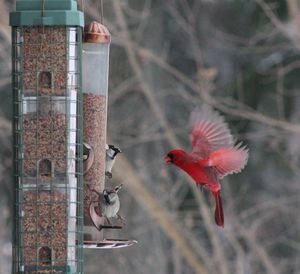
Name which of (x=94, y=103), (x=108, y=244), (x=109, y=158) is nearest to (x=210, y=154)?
(x=109, y=158)

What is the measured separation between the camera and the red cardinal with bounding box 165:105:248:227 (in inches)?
383

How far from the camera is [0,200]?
20188mm

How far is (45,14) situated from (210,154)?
1.78 meters

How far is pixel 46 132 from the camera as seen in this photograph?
8.67m

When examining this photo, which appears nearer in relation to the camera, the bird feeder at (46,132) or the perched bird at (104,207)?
the bird feeder at (46,132)

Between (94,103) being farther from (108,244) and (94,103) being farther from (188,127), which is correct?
(188,127)

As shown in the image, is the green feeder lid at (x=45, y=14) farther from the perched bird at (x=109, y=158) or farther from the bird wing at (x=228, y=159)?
the bird wing at (x=228, y=159)

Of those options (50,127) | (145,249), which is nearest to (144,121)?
(145,249)

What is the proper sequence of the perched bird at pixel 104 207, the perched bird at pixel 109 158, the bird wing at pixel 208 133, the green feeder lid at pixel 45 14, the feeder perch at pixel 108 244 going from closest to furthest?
1. the green feeder lid at pixel 45 14
2. the feeder perch at pixel 108 244
3. the perched bird at pixel 104 207
4. the perched bird at pixel 109 158
5. the bird wing at pixel 208 133

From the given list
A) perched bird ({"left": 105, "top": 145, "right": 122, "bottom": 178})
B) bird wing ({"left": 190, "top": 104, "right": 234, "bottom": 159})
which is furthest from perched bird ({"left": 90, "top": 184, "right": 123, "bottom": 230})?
bird wing ({"left": 190, "top": 104, "right": 234, "bottom": 159})

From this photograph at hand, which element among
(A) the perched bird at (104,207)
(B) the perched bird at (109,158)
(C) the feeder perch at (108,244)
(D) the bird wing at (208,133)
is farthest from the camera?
(D) the bird wing at (208,133)

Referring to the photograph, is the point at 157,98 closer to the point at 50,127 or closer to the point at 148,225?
the point at 148,225

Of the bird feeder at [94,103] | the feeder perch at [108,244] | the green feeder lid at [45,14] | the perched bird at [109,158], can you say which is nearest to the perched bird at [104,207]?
the bird feeder at [94,103]

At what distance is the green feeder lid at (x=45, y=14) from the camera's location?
858 cm
